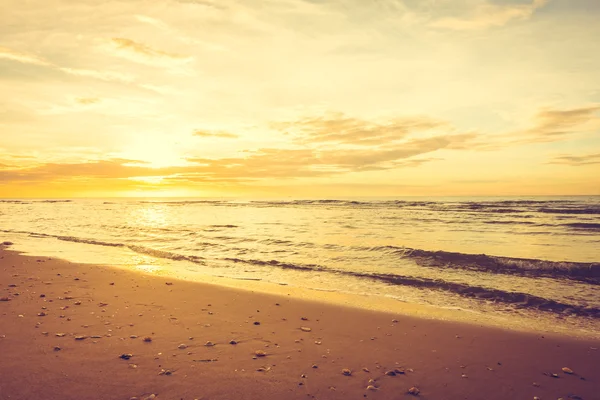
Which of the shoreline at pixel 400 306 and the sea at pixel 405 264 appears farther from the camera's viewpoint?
the sea at pixel 405 264

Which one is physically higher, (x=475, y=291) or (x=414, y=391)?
(x=414, y=391)

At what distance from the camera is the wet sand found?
18.0ft

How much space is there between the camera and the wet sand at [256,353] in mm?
5484

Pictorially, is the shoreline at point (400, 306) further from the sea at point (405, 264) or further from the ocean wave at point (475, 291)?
the ocean wave at point (475, 291)

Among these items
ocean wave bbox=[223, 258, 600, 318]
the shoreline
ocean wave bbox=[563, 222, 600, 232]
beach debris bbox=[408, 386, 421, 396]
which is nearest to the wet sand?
beach debris bbox=[408, 386, 421, 396]

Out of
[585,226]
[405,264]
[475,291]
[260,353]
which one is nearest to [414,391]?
[260,353]

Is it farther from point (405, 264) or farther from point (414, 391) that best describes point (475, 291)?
point (414, 391)

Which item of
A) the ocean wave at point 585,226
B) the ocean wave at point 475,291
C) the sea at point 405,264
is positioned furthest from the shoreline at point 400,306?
the ocean wave at point 585,226

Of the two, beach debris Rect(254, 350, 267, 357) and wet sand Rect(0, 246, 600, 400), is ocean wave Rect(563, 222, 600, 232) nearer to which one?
wet sand Rect(0, 246, 600, 400)

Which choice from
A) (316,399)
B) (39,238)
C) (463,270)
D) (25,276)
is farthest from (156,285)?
(39,238)

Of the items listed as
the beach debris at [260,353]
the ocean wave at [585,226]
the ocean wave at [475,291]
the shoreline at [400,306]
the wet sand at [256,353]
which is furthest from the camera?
the ocean wave at [585,226]

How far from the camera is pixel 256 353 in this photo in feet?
22.0

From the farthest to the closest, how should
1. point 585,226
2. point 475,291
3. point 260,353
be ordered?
point 585,226, point 475,291, point 260,353

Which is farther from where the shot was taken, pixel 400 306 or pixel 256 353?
pixel 400 306
